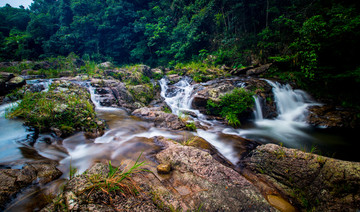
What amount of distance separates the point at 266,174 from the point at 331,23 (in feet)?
30.8

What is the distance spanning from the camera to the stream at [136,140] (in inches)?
109

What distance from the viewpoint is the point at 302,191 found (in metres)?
2.29

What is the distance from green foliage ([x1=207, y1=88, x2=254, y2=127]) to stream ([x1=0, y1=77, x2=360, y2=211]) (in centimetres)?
57

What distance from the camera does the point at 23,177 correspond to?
6.72ft

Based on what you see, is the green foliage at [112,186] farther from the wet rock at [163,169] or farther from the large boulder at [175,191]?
the wet rock at [163,169]

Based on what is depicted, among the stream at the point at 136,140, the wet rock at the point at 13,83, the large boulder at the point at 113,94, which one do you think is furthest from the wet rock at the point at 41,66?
the stream at the point at 136,140

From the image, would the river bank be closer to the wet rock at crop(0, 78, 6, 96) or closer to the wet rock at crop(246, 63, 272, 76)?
the wet rock at crop(246, 63, 272, 76)

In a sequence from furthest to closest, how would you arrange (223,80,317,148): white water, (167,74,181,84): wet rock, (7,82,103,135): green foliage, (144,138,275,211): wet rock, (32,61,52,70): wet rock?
1. (32,61,52,70): wet rock
2. (167,74,181,84): wet rock
3. (223,80,317,148): white water
4. (7,82,103,135): green foliage
5. (144,138,275,211): wet rock

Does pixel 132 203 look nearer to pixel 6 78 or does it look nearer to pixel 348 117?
pixel 348 117

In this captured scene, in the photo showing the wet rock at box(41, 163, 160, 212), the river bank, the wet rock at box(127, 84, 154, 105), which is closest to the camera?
the wet rock at box(41, 163, 160, 212)

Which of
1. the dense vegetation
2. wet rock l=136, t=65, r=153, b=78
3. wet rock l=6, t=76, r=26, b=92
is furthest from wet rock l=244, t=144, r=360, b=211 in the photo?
wet rock l=136, t=65, r=153, b=78

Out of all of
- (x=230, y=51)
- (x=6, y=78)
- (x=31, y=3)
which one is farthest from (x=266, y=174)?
(x=31, y=3)

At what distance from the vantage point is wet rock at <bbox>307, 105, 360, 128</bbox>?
605 cm

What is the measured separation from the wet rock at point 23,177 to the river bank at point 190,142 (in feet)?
0.84
